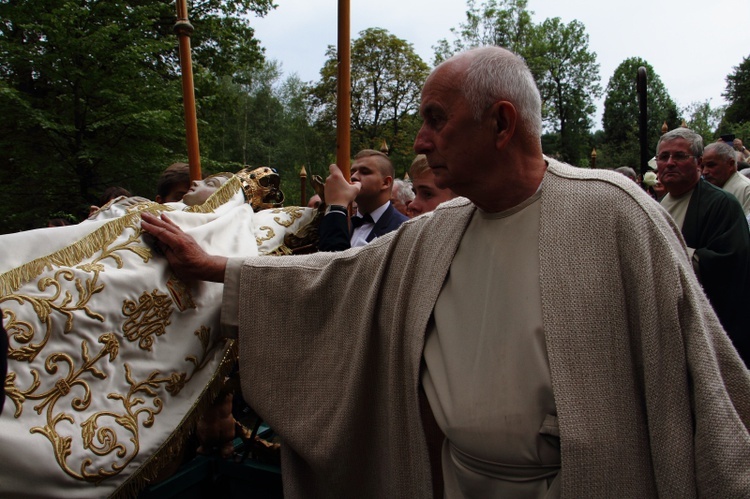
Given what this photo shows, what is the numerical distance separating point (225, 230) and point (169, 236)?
348 millimetres

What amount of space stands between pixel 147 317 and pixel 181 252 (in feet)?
0.84

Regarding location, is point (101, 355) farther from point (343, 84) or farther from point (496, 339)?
point (343, 84)

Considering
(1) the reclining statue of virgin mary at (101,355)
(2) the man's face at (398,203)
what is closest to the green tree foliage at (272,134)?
(2) the man's face at (398,203)

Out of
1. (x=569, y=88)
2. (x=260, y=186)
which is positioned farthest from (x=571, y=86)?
(x=260, y=186)

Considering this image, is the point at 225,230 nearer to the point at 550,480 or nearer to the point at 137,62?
the point at 550,480

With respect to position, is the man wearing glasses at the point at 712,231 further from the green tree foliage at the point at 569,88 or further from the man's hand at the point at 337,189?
the green tree foliage at the point at 569,88

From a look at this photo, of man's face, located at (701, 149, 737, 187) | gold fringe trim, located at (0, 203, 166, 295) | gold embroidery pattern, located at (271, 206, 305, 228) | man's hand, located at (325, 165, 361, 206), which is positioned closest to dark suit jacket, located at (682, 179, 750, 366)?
man's face, located at (701, 149, 737, 187)

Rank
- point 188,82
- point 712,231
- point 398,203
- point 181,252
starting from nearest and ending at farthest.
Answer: point 181,252
point 188,82
point 712,231
point 398,203

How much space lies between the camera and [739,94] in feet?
Answer: 121

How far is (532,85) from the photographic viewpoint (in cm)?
181

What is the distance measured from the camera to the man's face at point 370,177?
12.6 ft

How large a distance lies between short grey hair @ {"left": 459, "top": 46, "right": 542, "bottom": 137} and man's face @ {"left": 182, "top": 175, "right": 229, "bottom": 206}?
4.43 feet

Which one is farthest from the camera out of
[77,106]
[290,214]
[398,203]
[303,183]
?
[77,106]

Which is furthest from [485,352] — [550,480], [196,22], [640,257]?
[196,22]
